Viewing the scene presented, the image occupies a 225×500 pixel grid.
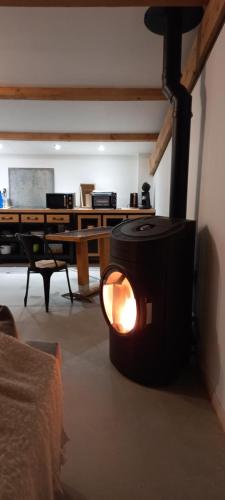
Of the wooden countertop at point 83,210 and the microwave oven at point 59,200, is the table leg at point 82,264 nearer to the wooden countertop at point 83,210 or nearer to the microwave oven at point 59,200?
the wooden countertop at point 83,210

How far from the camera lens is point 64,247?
18.4 ft

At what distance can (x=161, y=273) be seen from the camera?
1.76 metres

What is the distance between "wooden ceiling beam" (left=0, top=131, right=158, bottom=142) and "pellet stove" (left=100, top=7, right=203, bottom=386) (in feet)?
8.39

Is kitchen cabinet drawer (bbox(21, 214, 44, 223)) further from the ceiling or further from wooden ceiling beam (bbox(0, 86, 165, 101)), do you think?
wooden ceiling beam (bbox(0, 86, 165, 101))

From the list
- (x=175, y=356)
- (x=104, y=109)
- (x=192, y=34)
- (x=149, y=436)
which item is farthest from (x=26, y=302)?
(x=192, y=34)

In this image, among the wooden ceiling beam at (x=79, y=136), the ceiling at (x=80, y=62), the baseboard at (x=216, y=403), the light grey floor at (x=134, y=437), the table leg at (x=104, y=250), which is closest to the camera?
the light grey floor at (x=134, y=437)

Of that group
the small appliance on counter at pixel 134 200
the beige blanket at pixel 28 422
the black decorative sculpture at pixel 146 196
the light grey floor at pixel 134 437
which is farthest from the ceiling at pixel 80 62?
the light grey floor at pixel 134 437

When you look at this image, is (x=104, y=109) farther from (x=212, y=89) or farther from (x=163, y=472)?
(x=163, y=472)

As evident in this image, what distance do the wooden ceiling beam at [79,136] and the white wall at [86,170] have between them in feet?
3.00

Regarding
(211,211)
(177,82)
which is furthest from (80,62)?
(211,211)

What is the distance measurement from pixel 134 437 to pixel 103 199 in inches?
168

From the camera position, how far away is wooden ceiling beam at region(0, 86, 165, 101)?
10.8ft

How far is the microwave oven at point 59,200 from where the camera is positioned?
5.37 metres

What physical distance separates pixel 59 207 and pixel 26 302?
241 centimetres
